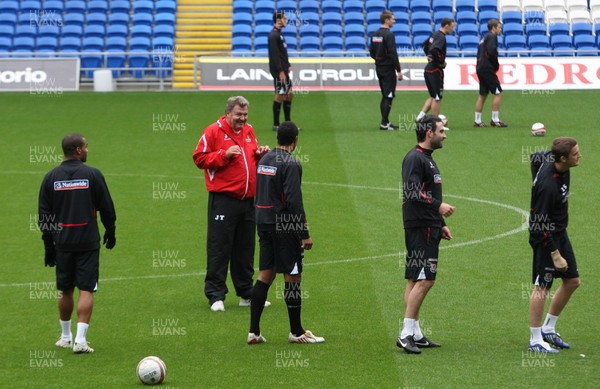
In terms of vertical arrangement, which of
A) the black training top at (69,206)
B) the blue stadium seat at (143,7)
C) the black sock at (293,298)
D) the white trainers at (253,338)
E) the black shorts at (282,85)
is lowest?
the white trainers at (253,338)

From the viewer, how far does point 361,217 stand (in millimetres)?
16500

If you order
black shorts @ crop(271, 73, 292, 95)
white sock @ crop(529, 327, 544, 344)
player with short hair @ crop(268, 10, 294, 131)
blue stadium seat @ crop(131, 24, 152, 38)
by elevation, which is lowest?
white sock @ crop(529, 327, 544, 344)

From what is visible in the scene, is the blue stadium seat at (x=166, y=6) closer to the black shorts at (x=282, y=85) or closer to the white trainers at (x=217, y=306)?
the black shorts at (x=282, y=85)

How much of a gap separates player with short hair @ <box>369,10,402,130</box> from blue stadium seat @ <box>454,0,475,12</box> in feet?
43.2

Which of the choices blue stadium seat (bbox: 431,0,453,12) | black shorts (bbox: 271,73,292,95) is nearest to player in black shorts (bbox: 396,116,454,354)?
black shorts (bbox: 271,73,292,95)

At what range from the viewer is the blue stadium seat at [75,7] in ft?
116

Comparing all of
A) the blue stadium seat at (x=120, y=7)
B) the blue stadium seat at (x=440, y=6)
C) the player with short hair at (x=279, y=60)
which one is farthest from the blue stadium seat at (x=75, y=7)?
the player with short hair at (x=279, y=60)

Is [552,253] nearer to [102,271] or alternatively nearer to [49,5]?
[102,271]

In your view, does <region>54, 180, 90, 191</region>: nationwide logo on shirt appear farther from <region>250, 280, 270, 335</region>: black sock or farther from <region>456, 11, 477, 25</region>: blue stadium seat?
<region>456, 11, 477, 25</region>: blue stadium seat

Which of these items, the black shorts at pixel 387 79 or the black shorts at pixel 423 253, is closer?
the black shorts at pixel 423 253

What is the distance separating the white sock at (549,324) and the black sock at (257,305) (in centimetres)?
266

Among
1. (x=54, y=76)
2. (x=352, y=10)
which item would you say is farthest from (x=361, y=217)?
(x=352, y=10)

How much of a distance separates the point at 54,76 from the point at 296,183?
21.1 metres

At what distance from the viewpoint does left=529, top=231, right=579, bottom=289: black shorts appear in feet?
32.2
